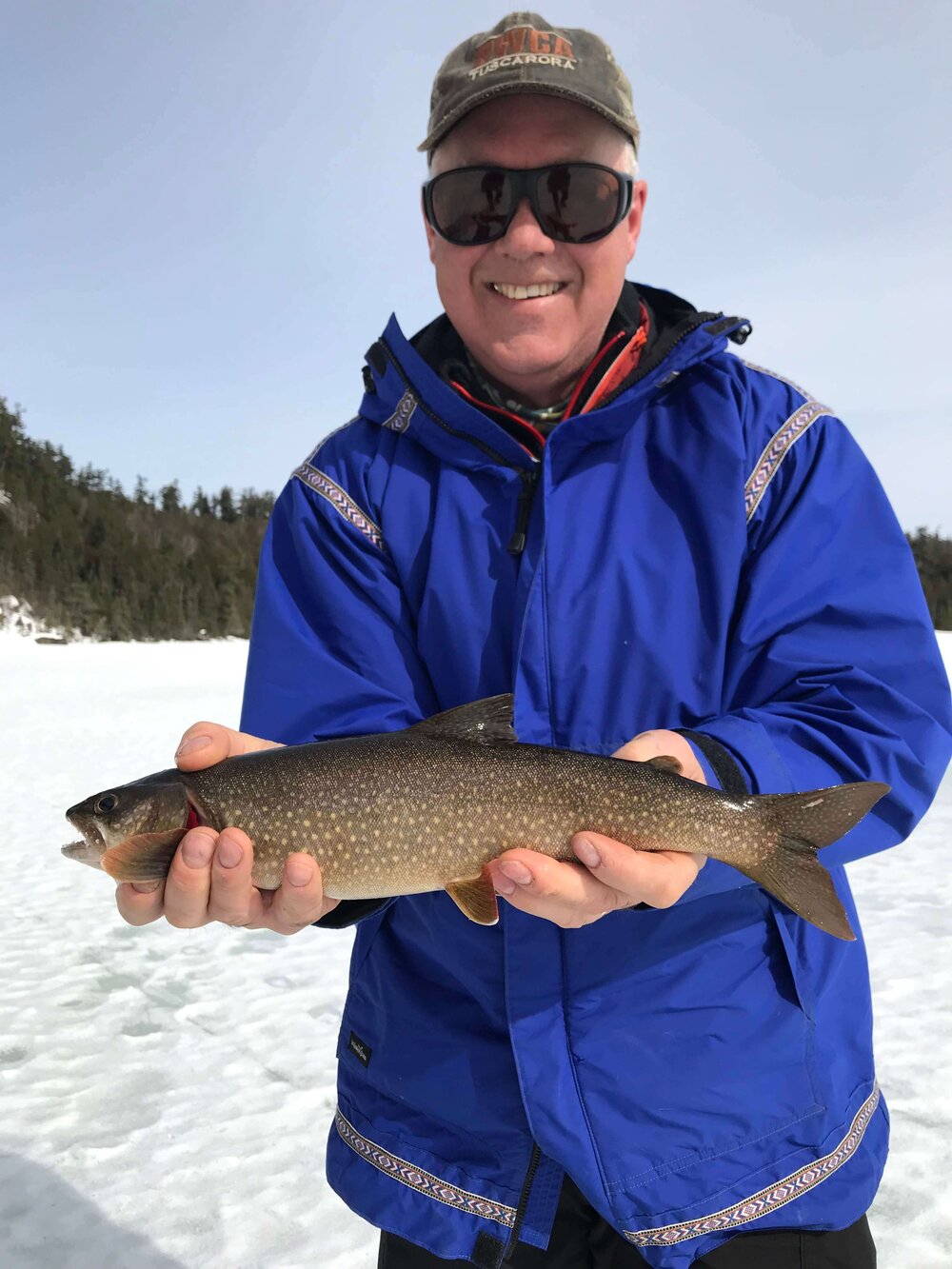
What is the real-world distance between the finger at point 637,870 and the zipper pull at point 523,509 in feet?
2.35

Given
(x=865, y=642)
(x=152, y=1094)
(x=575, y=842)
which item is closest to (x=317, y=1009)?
(x=152, y=1094)

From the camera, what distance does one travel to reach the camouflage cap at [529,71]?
2.22 m

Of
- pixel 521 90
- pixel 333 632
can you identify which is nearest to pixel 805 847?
pixel 333 632

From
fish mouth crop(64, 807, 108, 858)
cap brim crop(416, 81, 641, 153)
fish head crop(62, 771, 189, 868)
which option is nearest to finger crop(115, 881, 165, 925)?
fish head crop(62, 771, 189, 868)

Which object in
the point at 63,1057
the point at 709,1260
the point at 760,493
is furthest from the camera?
the point at 63,1057

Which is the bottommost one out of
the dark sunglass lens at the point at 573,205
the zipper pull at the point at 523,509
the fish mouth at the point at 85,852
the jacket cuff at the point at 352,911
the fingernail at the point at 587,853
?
the jacket cuff at the point at 352,911

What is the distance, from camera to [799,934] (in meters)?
2.15

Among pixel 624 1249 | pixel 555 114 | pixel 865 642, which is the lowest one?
pixel 624 1249

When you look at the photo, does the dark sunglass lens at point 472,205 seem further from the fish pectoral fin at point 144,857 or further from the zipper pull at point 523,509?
the fish pectoral fin at point 144,857

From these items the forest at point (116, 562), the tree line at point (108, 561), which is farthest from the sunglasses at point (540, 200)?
the tree line at point (108, 561)

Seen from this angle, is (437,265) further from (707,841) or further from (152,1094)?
(152,1094)

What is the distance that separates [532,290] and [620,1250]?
237cm

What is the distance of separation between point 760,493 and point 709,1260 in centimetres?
176

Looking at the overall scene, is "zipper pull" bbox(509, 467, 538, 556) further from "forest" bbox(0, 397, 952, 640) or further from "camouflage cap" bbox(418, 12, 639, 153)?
"forest" bbox(0, 397, 952, 640)
